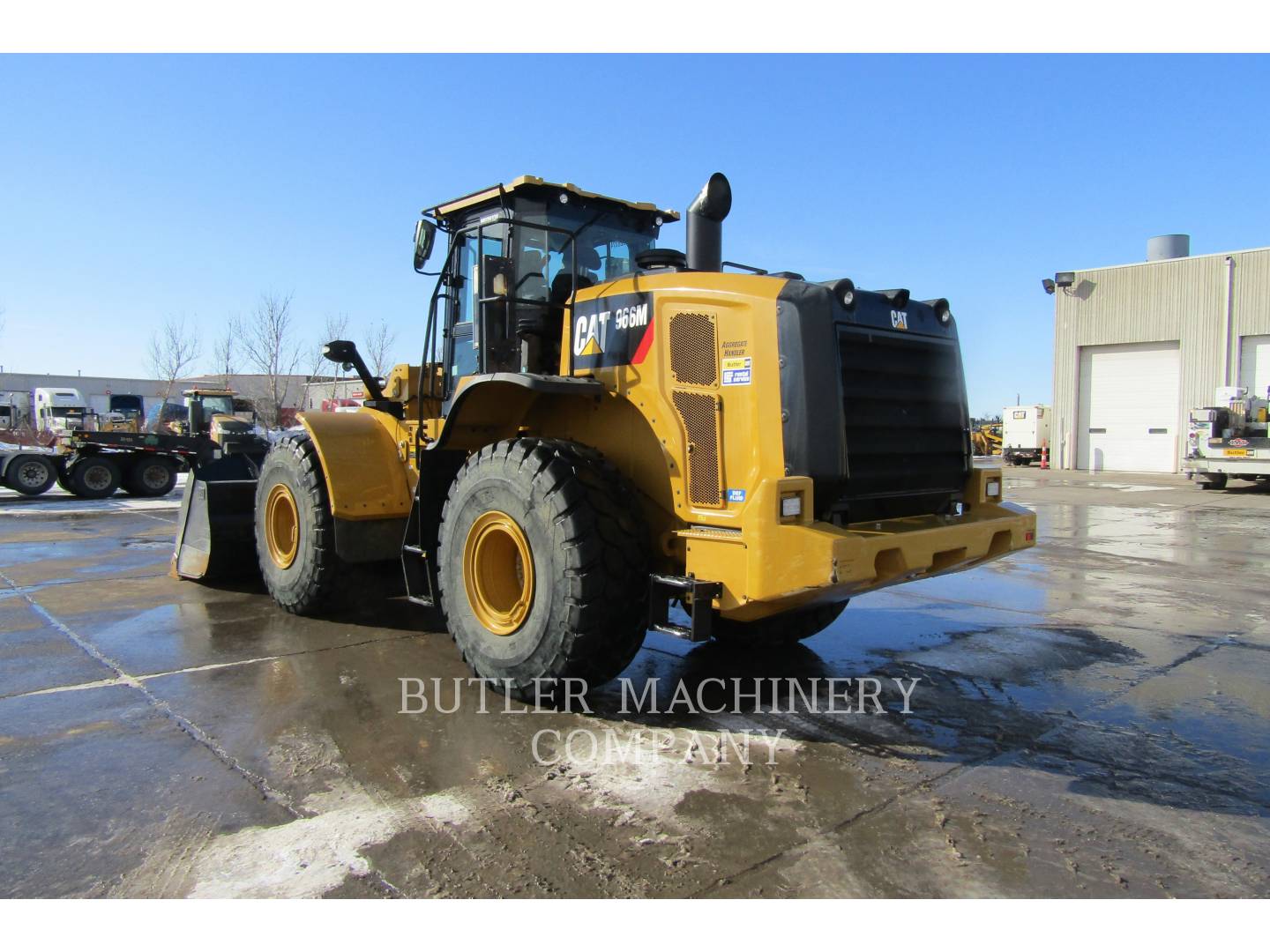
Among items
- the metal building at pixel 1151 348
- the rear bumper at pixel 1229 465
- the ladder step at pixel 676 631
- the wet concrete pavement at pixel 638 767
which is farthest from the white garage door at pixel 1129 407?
the ladder step at pixel 676 631

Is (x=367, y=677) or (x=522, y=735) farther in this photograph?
(x=367, y=677)

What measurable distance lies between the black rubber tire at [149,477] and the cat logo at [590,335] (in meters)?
17.0

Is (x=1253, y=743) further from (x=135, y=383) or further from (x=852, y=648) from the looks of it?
(x=135, y=383)

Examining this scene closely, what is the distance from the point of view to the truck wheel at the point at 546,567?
4.16 metres

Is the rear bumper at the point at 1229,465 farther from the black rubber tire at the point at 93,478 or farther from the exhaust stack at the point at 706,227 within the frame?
the black rubber tire at the point at 93,478

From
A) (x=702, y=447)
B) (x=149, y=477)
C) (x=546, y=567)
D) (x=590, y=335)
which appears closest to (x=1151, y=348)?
(x=149, y=477)

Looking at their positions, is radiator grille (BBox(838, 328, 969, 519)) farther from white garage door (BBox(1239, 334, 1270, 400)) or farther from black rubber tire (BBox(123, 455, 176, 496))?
white garage door (BBox(1239, 334, 1270, 400))

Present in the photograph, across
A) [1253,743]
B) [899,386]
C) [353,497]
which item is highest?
[899,386]

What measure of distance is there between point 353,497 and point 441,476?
0.95 meters

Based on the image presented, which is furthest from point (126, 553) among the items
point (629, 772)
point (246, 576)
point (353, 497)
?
point (629, 772)

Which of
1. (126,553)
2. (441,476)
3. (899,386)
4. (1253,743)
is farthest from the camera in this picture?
(126,553)

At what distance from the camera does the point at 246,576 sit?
8117 millimetres

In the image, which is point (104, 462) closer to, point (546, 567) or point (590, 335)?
point (590, 335)

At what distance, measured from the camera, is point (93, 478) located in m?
18.1
